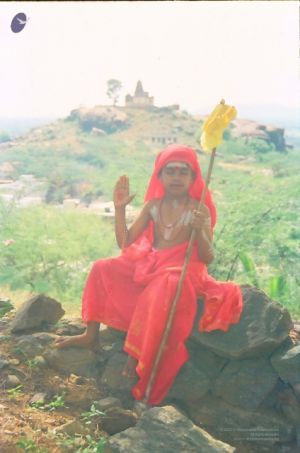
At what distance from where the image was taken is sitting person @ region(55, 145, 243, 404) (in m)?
3.32

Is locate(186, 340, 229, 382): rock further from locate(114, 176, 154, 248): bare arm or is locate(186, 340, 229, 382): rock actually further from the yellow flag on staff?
the yellow flag on staff

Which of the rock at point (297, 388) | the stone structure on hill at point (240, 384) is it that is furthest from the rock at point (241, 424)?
the rock at point (297, 388)

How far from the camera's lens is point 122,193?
349 cm

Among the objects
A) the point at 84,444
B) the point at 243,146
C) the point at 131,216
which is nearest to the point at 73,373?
the point at 84,444

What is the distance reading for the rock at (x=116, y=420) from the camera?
10.4 ft

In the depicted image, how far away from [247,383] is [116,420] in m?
0.84

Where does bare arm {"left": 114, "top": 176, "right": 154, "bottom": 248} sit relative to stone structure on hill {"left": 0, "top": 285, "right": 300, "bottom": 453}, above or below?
above

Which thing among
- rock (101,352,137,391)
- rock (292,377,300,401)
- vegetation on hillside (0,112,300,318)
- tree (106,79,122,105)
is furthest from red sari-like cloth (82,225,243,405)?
tree (106,79,122,105)

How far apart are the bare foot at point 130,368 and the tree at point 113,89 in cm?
237

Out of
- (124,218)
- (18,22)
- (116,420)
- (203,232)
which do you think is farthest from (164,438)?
(18,22)

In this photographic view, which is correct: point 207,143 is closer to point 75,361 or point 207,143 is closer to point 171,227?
point 171,227

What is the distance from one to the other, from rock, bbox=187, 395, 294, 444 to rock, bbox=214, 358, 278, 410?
58 millimetres

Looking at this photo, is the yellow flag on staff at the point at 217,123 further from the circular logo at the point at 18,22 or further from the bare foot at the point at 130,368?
the circular logo at the point at 18,22

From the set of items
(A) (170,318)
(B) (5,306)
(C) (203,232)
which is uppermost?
(C) (203,232)
